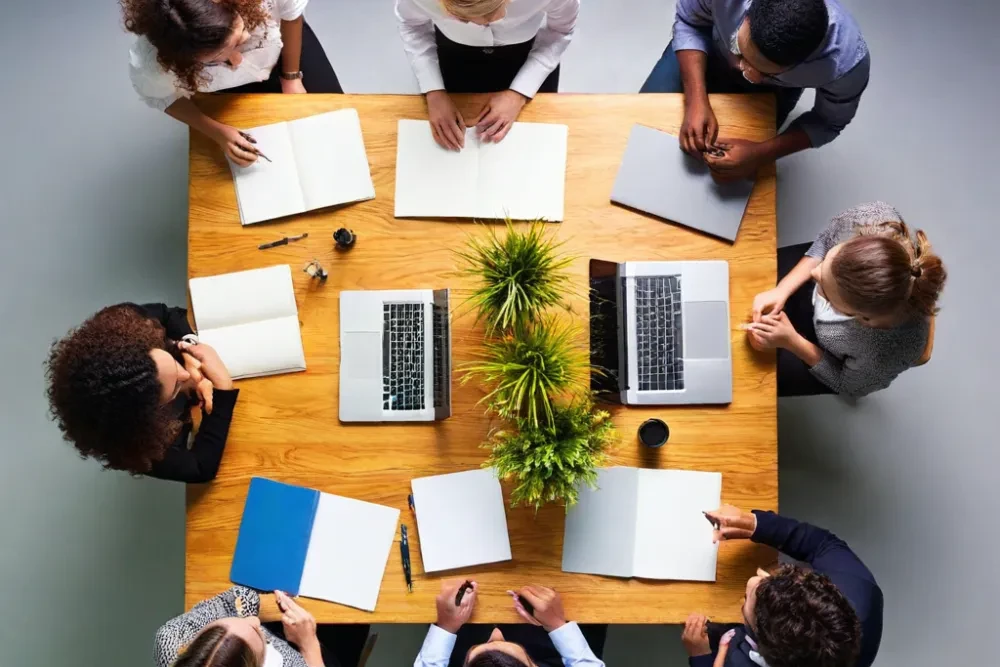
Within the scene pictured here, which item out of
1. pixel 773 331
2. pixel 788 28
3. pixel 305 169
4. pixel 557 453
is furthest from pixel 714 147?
pixel 305 169

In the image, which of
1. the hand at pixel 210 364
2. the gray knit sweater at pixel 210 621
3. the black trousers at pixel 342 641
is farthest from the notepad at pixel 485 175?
the black trousers at pixel 342 641

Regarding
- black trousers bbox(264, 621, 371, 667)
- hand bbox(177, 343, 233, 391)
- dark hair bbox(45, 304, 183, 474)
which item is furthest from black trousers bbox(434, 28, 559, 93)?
black trousers bbox(264, 621, 371, 667)

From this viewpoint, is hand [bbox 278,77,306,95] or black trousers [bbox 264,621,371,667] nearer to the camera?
black trousers [bbox 264,621,371,667]

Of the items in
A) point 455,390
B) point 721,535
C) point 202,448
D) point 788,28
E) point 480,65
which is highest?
point 480,65

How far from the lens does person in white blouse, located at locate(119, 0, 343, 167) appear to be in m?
1.54

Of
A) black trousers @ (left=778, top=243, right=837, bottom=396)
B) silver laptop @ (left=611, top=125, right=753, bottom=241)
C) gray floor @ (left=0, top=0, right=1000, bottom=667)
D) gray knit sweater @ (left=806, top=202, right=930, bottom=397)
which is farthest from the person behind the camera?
gray floor @ (left=0, top=0, right=1000, bottom=667)

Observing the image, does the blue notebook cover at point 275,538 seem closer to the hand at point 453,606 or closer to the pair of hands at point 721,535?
the hand at point 453,606

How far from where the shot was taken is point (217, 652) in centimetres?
149

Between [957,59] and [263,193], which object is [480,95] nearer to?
[263,193]

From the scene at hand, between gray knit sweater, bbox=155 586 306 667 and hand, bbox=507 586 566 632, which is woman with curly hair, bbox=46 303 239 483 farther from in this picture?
hand, bbox=507 586 566 632

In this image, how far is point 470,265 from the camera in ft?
5.69

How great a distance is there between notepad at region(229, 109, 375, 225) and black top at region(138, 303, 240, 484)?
0.40 m

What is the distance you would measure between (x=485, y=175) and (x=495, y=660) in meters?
1.14

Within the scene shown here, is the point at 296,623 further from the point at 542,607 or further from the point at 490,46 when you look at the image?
the point at 490,46
